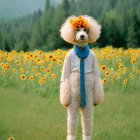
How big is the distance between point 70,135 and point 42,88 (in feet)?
7.42

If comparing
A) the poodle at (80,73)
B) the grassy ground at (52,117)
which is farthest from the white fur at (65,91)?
the grassy ground at (52,117)

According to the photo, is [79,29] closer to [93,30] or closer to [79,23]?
[79,23]

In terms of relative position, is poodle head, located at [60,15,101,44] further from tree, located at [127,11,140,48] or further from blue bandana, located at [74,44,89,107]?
tree, located at [127,11,140,48]

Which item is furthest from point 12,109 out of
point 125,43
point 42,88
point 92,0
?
point 92,0

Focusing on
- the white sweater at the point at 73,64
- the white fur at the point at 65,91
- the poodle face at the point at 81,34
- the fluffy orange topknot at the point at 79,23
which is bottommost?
the white fur at the point at 65,91

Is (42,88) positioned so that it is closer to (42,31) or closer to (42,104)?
(42,104)

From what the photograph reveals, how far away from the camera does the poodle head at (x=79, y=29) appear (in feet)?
11.5

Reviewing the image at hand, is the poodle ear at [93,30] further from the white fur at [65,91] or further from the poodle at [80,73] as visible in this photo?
the white fur at [65,91]

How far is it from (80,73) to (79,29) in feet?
1.83

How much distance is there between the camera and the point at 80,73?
11.5 ft

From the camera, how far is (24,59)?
719cm

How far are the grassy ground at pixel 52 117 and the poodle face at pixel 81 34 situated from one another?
58.5 inches

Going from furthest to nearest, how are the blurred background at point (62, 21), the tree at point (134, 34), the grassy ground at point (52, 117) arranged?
the blurred background at point (62, 21), the tree at point (134, 34), the grassy ground at point (52, 117)

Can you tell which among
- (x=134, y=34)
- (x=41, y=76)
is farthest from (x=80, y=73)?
(x=134, y=34)
